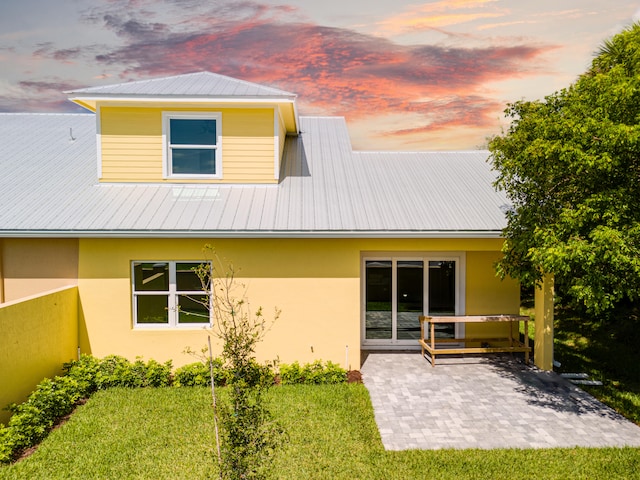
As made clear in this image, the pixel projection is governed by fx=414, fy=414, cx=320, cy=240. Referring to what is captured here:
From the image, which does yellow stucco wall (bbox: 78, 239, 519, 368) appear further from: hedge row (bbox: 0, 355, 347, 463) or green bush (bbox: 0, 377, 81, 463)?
green bush (bbox: 0, 377, 81, 463)

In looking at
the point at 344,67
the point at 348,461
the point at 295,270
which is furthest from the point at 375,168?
the point at 348,461

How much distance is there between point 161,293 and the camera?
928cm

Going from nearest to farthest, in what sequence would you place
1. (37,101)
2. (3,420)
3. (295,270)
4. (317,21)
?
(3,420)
(295,270)
(317,21)
(37,101)

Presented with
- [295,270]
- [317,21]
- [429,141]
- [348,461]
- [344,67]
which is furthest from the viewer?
[429,141]

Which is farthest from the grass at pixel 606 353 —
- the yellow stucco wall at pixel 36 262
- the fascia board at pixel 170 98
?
the yellow stucco wall at pixel 36 262

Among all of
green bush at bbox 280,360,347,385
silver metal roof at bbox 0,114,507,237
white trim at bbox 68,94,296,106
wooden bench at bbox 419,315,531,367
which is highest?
white trim at bbox 68,94,296,106

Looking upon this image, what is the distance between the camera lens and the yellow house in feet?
30.1

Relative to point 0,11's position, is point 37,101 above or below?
below

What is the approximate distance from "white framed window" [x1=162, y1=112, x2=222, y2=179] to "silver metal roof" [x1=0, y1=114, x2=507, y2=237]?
492 millimetres

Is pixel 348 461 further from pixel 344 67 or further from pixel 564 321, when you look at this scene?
pixel 344 67

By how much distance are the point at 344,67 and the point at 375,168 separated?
250 inches

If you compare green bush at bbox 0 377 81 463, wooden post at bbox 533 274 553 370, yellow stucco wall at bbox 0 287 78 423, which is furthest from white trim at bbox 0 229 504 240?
green bush at bbox 0 377 81 463

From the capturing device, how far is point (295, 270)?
9273 millimetres

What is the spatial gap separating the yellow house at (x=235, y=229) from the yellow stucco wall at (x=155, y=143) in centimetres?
4
